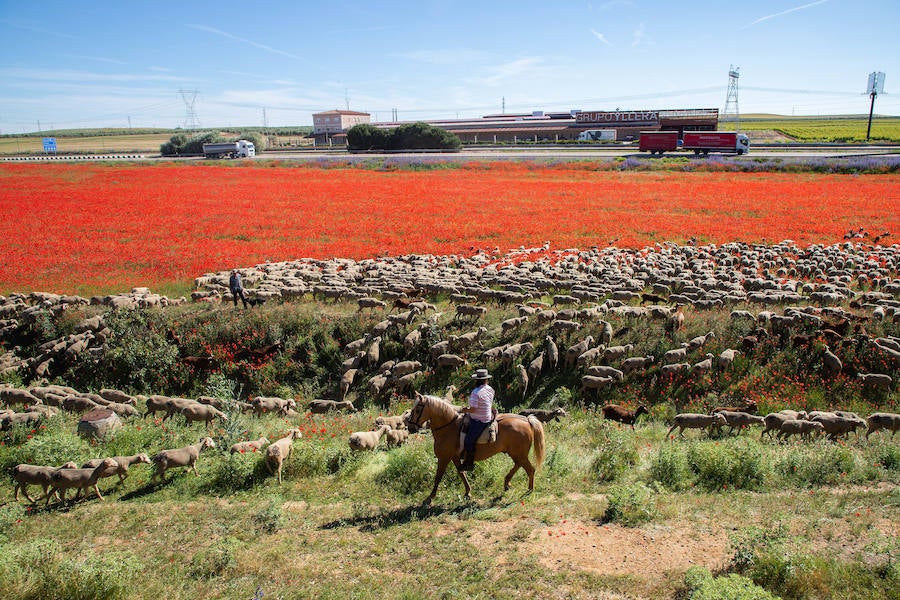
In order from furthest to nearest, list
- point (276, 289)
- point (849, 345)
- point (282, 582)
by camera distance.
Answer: point (276, 289)
point (849, 345)
point (282, 582)

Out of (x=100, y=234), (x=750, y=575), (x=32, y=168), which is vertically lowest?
(x=750, y=575)

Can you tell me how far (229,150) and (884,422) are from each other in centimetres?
10837

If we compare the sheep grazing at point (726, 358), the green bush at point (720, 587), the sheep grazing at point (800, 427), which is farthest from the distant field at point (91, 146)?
the green bush at point (720, 587)

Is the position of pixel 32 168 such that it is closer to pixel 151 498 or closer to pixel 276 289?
pixel 276 289

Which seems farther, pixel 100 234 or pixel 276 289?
pixel 100 234

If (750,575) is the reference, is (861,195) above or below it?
above

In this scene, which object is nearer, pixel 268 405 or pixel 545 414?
pixel 545 414

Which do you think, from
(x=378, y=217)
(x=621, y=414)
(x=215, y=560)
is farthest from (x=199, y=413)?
(x=378, y=217)

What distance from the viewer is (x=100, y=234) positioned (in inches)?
1410

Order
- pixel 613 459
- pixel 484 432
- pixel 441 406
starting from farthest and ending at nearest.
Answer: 1. pixel 613 459
2. pixel 441 406
3. pixel 484 432

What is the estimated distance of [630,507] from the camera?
9.83 metres

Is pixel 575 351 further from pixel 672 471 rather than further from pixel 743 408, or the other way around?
pixel 672 471

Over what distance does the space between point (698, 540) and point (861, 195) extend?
1767 inches

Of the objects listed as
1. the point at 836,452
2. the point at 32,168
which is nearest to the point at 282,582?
the point at 836,452
